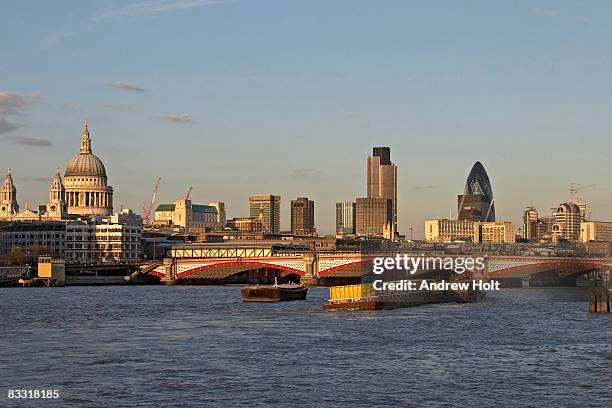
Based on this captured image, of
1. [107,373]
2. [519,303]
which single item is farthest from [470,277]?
[107,373]

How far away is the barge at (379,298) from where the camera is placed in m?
105

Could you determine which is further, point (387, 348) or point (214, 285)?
point (214, 285)

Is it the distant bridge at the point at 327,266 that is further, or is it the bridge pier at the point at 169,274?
the bridge pier at the point at 169,274

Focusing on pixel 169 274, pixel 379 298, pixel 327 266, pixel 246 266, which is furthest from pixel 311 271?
pixel 379 298

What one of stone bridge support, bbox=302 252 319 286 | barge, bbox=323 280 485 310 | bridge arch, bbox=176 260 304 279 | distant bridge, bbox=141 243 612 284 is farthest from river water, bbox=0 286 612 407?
bridge arch, bbox=176 260 304 279

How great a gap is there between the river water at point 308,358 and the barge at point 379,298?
5054 mm

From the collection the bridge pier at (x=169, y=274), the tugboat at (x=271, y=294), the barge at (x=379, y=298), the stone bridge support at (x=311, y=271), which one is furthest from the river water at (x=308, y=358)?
the bridge pier at (x=169, y=274)

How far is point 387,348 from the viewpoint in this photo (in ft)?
225

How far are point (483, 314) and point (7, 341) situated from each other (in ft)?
132

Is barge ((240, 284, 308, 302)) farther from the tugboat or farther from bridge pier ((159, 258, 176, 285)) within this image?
bridge pier ((159, 258, 176, 285))

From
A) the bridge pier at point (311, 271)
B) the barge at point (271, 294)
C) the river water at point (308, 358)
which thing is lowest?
the river water at point (308, 358)

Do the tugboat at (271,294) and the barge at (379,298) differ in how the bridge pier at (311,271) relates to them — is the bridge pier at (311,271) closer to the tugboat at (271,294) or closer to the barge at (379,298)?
the tugboat at (271,294)

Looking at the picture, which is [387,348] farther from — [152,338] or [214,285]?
[214,285]

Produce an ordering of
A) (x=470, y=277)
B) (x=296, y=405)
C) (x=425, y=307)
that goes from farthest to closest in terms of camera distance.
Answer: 1. (x=470, y=277)
2. (x=425, y=307)
3. (x=296, y=405)
